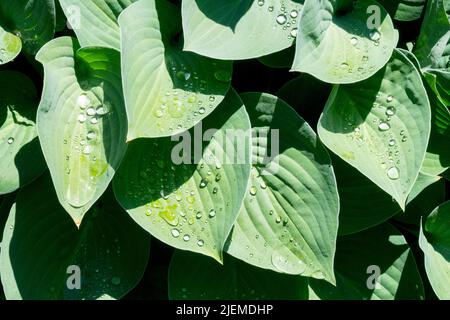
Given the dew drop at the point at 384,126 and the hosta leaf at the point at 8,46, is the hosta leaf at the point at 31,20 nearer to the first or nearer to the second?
the hosta leaf at the point at 8,46

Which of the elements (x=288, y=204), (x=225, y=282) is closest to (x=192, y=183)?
(x=288, y=204)

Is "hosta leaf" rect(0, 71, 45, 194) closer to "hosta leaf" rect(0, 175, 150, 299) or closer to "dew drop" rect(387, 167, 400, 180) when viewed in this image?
"hosta leaf" rect(0, 175, 150, 299)

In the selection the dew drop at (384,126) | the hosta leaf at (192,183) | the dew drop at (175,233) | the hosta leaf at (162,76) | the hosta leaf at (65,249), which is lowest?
the hosta leaf at (65,249)

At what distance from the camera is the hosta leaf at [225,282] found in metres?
1.79

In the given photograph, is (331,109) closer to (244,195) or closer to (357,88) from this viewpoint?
(357,88)

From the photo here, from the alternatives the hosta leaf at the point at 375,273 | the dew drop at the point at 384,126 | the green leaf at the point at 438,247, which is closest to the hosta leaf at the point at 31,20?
the dew drop at the point at 384,126

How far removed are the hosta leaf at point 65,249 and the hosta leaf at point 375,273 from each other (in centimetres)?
55

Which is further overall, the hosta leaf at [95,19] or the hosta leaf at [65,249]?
the hosta leaf at [65,249]

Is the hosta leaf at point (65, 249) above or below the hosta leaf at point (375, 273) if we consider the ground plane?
above

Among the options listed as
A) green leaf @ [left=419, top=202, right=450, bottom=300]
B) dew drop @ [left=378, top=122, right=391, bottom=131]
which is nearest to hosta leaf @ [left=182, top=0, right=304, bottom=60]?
dew drop @ [left=378, top=122, right=391, bottom=131]

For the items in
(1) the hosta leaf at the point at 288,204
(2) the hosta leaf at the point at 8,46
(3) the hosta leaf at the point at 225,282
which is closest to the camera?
(1) the hosta leaf at the point at 288,204

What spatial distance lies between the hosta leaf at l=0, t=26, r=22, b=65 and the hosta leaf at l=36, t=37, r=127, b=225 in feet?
0.61

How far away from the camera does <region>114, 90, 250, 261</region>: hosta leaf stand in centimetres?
153
